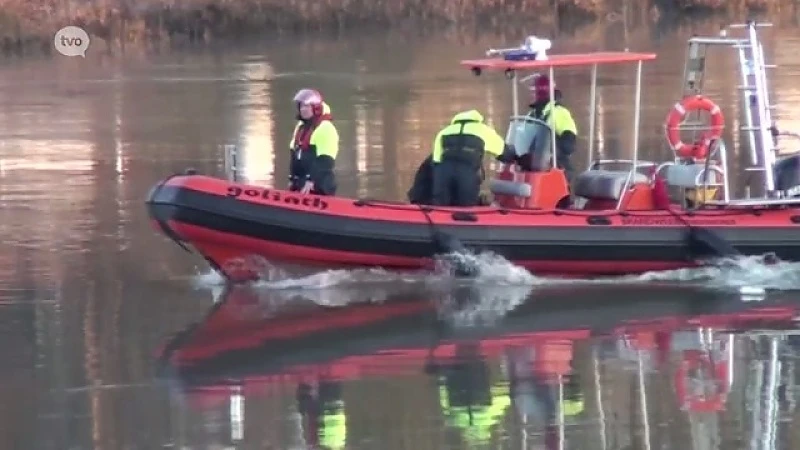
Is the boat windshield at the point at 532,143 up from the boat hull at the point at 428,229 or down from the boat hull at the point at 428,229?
up

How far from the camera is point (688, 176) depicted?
13.7 m

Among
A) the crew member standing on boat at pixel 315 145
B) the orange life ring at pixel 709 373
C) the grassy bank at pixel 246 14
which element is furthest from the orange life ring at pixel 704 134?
the grassy bank at pixel 246 14

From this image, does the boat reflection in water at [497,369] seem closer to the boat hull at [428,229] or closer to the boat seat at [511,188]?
the boat hull at [428,229]

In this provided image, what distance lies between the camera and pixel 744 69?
43.8 ft

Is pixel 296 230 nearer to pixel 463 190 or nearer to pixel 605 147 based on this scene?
pixel 463 190

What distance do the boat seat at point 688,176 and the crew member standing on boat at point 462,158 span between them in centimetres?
123

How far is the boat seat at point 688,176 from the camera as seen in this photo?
13602 millimetres

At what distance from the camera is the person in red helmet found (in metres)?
13.8

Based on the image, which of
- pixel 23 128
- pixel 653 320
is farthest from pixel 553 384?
pixel 23 128

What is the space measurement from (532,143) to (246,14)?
31777 mm

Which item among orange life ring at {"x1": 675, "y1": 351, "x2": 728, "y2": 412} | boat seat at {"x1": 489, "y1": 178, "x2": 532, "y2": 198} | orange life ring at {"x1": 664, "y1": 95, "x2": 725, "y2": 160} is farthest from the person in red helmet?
orange life ring at {"x1": 675, "y1": 351, "x2": 728, "y2": 412}

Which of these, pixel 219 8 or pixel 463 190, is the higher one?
pixel 219 8

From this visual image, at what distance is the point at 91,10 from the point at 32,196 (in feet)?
82.7

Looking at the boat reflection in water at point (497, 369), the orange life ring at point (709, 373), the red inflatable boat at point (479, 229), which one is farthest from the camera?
the red inflatable boat at point (479, 229)
